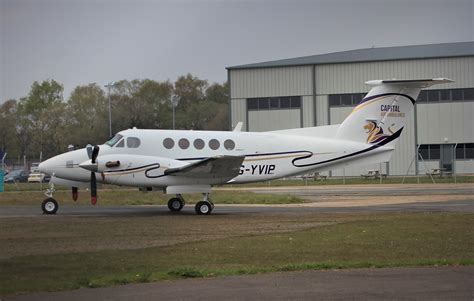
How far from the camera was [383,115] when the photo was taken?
2867cm

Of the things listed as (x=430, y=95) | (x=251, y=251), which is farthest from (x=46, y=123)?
(x=251, y=251)

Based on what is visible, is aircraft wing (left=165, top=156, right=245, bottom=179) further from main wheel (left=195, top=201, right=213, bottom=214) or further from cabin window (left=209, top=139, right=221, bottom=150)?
cabin window (left=209, top=139, right=221, bottom=150)

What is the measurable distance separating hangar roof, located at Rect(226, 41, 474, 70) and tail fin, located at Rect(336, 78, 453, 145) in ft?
118

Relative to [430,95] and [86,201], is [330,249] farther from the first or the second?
[430,95]

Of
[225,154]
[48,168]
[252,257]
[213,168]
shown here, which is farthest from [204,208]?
[252,257]

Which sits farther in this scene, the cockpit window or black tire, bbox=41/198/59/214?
the cockpit window

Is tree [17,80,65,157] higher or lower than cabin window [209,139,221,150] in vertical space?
higher

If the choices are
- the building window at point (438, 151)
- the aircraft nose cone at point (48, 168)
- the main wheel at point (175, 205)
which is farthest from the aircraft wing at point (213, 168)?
the building window at point (438, 151)

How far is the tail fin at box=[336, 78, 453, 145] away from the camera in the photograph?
28609 mm

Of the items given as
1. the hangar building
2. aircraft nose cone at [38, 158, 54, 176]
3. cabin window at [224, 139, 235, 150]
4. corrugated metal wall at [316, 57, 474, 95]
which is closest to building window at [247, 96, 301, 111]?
the hangar building

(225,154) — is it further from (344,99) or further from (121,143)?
(344,99)

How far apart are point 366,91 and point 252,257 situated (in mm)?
50759

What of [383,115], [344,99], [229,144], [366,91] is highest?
[366,91]

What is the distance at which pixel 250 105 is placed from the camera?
6725cm
